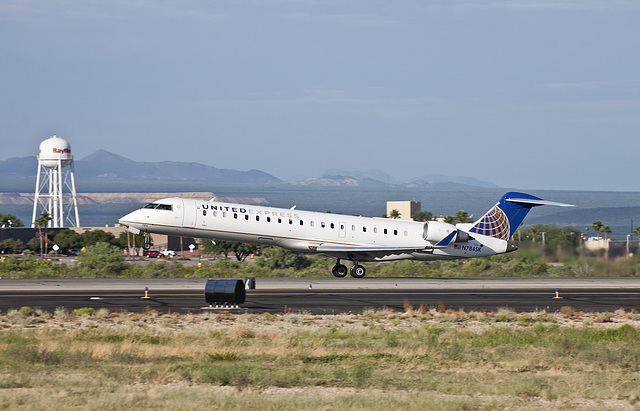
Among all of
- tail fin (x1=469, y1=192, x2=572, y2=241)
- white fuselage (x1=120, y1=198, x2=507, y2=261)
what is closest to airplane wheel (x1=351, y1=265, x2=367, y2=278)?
white fuselage (x1=120, y1=198, x2=507, y2=261)

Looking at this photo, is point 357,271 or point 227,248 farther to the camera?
point 227,248

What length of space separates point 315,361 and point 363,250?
23.5 metres

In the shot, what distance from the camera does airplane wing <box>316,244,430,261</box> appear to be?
3997 centimetres

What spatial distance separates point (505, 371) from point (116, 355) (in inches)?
310

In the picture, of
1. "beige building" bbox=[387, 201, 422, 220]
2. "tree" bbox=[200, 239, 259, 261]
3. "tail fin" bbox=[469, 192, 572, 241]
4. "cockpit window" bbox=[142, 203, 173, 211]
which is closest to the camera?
"cockpit window" bbox=[142, 203, 173, 211]

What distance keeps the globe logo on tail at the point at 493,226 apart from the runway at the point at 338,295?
293 centimetres

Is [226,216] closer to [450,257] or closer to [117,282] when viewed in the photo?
[117,282]

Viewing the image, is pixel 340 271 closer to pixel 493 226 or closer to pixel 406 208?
pixel 493 226

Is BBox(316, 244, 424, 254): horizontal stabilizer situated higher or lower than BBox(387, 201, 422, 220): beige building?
lower

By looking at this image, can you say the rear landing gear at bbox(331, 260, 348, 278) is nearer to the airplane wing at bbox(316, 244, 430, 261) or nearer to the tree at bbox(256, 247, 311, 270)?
the airplane wing at bbox(316, 244, 430, 261)

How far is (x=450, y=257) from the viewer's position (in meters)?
42.4

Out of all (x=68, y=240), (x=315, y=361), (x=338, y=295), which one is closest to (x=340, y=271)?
(x=338, y=295)

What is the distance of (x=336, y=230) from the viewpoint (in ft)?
134

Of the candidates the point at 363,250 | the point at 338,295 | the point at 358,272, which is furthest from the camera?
the point at 358,272
